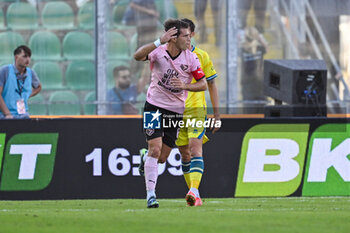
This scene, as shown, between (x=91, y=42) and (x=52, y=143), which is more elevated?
(x=91, y=42)

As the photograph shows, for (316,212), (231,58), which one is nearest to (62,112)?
(231,58)

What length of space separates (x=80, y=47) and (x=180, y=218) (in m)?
9.36

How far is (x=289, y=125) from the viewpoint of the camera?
13.2 meters

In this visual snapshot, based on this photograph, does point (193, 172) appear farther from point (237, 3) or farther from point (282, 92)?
point (237, 3)

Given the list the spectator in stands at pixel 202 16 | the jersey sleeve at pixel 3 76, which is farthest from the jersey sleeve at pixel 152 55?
the spectator in stands at pixel 202 16

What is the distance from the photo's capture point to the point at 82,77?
1717cm

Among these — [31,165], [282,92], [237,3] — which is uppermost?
[237,3]

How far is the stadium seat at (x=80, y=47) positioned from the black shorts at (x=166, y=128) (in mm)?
6626

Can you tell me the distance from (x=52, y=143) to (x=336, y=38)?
7.32 meters

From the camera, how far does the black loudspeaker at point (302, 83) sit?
1405 centimetres

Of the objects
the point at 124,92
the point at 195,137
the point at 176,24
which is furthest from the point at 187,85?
the point at 124,92

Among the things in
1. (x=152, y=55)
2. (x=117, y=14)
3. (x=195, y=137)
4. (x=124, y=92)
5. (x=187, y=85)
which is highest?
(x=117, y=14)

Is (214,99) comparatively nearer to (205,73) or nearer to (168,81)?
(205,73)

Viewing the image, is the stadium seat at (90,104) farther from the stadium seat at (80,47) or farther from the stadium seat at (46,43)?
the stadium seat at (46,43)
